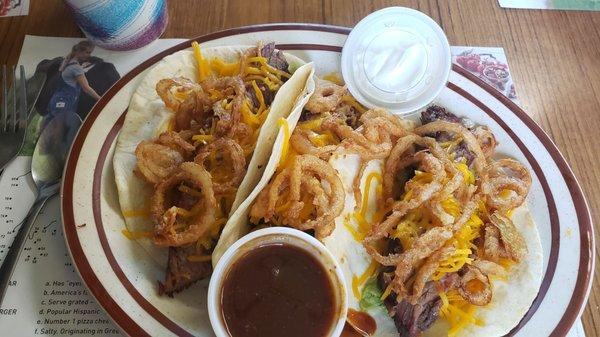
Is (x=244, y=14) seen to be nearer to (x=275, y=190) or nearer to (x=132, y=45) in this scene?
(x=132, y=45)

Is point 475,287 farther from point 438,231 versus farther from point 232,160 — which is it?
point 232,160

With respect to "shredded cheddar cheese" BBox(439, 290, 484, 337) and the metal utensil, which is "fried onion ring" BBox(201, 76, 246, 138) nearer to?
the metal utensil

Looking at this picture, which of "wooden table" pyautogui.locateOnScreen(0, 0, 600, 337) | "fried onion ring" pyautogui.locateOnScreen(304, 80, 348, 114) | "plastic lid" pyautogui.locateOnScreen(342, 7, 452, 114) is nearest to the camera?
"fried onion ring" pyautogui.locateOnScreen(304, 80, 348, 114)

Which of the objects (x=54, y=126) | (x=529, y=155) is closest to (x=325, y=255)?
(x=529, y=155)

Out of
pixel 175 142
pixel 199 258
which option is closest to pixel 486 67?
pixel 175 142

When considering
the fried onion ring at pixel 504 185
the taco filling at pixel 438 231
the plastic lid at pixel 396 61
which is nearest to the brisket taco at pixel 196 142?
the plastic lid at pixel 396 61

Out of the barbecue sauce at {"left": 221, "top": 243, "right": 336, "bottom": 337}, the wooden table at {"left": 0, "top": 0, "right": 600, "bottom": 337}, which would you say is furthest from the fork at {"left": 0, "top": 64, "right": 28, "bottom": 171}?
the barbecue sauce at {"left": 221, "top": 243, "right": 336, "bottom": 337}

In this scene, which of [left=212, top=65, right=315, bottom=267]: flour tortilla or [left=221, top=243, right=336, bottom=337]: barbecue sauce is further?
[left=212, top=65, right=315, bottom=267]: flour tortilla
